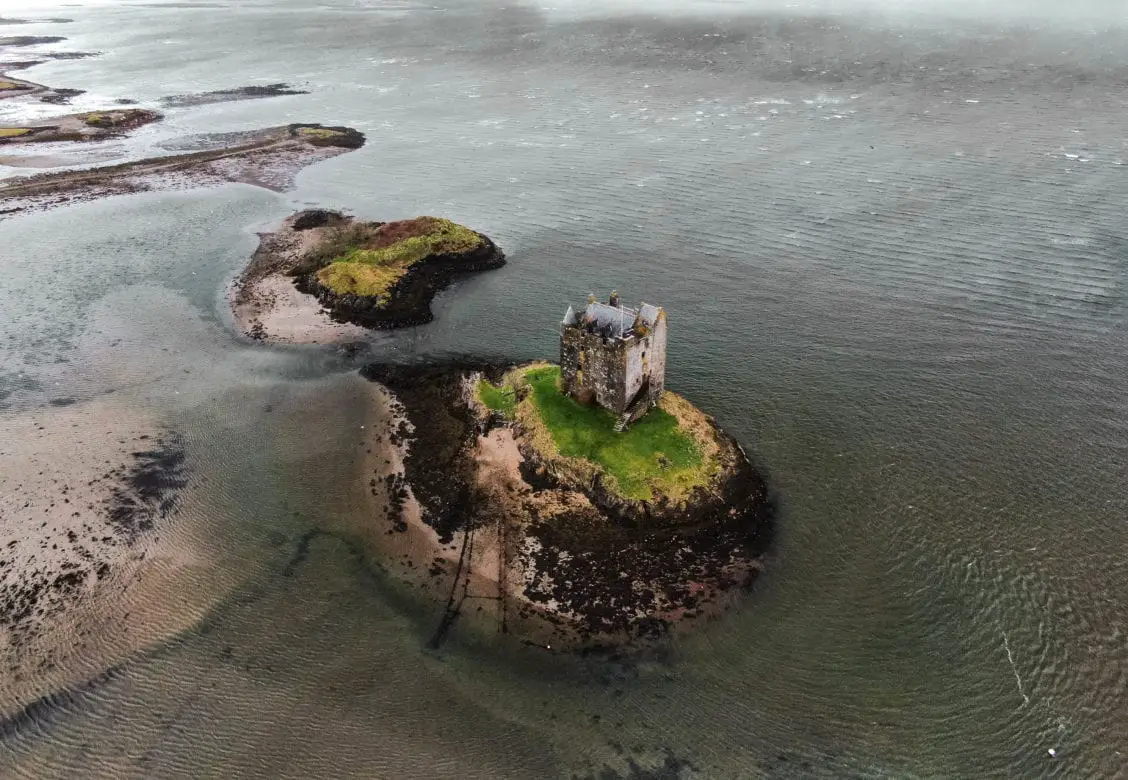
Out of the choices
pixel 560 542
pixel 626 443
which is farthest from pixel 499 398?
pixel 560 542

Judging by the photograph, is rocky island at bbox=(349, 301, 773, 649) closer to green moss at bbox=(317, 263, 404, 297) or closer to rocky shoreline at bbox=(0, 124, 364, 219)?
green moss at bbox=(317, 263, 404, 297)

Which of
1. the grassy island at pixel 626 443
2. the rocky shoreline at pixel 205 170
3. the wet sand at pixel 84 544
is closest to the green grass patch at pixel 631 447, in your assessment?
the grassy island at pixel 626 443

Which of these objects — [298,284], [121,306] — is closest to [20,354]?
[121,306]

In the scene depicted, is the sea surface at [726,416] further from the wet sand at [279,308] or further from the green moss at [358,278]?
the green moss at [358,278]

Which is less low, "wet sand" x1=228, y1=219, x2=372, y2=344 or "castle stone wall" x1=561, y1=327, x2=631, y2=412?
"castle stone wall" x1=561, y1=327, x2=631, y2=412

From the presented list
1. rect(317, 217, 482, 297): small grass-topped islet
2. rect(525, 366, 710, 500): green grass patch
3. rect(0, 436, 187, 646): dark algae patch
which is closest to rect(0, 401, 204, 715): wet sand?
rect(0, 436, 187, 646): dark algae patch

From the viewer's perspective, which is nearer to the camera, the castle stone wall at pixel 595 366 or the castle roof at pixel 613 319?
the castle stone wall at pixel 595 366

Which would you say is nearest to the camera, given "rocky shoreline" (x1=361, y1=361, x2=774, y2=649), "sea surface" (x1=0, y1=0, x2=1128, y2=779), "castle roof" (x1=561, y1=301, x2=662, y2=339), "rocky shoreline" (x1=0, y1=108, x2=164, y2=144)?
"sea surface" (x1=0, y1=0, x2=1128, y2=779)
